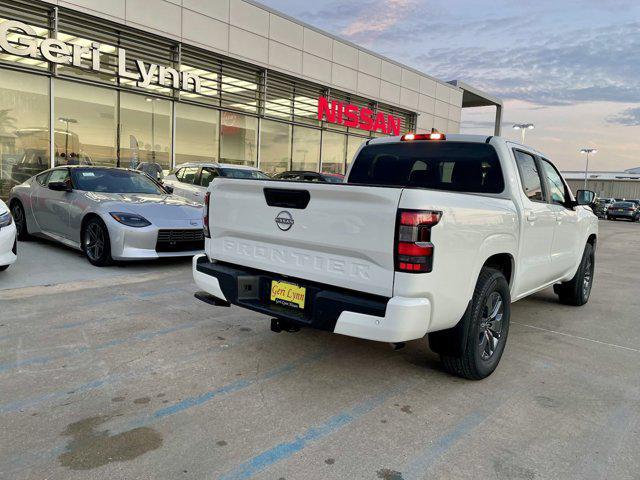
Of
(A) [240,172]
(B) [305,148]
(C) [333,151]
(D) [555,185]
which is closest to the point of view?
(D) [555,185]

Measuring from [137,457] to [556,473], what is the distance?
A: 2152mm

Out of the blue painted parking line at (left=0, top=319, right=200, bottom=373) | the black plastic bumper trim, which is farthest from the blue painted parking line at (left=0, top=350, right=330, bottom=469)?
the blue painted parking line at (left=0, top=319, right=200, bottom=373)

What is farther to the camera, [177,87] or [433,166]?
[177,87]

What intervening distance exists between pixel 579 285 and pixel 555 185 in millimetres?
1607

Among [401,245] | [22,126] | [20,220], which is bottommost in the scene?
[20,220]

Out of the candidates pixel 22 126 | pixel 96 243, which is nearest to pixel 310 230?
pixel 96 243

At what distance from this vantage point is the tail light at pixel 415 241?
284 cm

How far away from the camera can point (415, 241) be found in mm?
2852

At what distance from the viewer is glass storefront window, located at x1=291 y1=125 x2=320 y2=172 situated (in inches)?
815

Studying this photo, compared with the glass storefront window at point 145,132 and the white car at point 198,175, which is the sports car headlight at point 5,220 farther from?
the glass storefront window at point 145,132

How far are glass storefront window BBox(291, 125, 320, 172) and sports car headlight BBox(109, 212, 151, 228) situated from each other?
1389cm

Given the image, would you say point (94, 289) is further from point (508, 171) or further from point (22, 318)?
point (508, 171)

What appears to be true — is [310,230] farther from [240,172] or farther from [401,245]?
[240,172]

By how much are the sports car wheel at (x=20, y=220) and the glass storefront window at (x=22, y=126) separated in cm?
446
